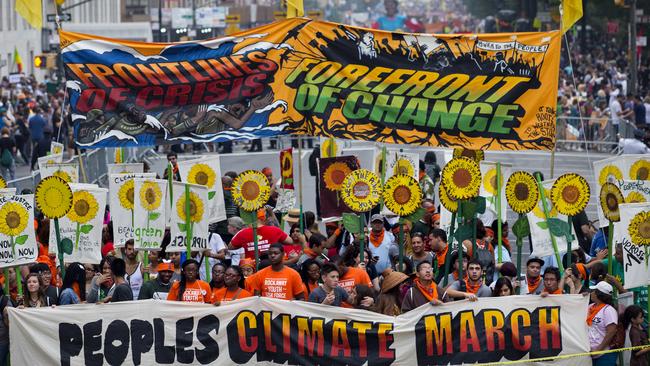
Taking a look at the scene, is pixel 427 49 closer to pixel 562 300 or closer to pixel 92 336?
pixel 562 300

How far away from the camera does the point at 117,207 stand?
14.9 metres

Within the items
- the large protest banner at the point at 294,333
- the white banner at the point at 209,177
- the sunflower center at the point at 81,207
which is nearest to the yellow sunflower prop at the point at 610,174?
the large protest banner at the point at 294,333

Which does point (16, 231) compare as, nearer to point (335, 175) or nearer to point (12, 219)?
point (12, 219)

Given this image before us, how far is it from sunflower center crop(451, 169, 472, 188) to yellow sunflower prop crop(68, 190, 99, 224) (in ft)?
11.6

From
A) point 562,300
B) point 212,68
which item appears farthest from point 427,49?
point 562,300

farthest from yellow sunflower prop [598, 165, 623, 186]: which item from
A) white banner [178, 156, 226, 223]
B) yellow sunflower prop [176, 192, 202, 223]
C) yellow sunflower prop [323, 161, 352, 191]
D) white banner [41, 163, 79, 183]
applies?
white banner [41, 163, 79, 183]

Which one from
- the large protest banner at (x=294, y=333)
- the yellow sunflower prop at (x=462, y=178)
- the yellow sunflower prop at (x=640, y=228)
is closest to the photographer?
the large protest banner at (x=294, y=333)

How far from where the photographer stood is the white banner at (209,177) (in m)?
15.7

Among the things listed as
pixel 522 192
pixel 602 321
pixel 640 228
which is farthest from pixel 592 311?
pixel 522 192

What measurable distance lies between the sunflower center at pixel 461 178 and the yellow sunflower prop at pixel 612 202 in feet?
4.42

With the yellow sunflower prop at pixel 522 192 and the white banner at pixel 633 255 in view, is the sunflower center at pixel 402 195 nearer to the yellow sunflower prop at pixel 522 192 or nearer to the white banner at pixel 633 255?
the yellow sunflower prop at pixel 522 192

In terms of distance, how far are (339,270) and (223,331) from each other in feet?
4.75

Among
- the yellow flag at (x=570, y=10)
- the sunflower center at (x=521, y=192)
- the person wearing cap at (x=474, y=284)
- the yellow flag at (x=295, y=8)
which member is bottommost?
the person wearing cap at (x=474, y=284)

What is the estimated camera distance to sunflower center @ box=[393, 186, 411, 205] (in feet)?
45.5
